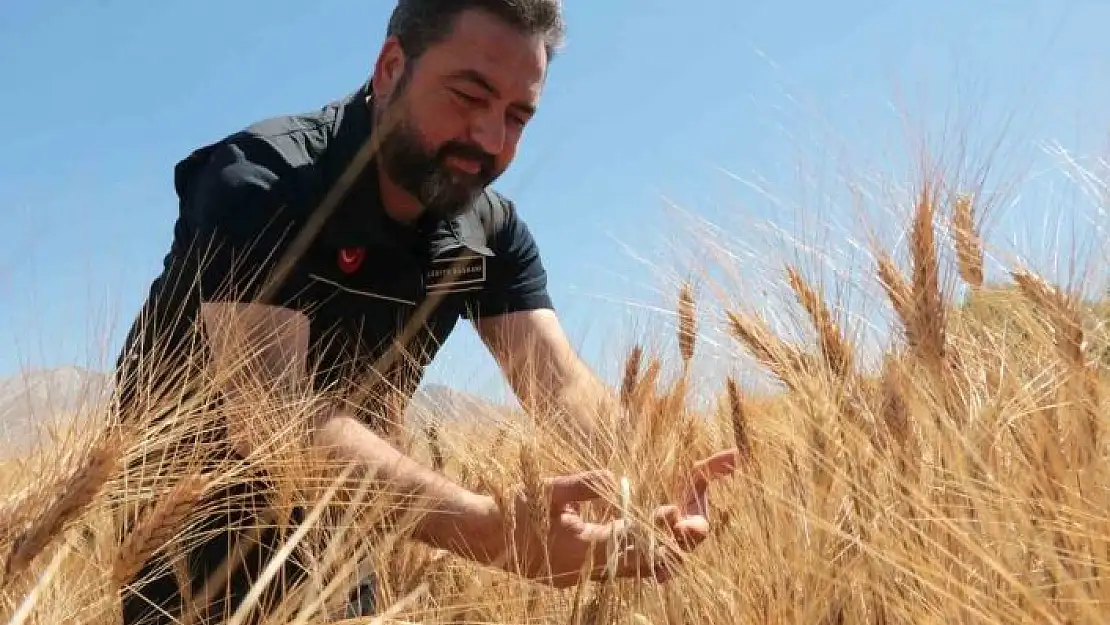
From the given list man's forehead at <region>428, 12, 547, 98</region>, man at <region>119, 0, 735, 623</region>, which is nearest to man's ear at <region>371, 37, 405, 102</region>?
man at <region>119, 0, 735, 623</region>

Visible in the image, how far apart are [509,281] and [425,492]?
107 centimetres

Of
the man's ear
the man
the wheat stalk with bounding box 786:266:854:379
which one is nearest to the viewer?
the wheat stalk with bounding box 786:266:854:379

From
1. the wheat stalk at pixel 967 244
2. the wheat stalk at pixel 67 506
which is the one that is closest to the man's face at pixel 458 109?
the wheat stalk at pixel 967 244

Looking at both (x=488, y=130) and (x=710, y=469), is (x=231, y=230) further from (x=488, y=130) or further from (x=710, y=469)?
(x=710, y=469)

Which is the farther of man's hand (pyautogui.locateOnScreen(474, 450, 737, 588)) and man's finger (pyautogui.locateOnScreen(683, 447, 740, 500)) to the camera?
man's finger (pyautogui.locateOnScreen(683, 447, 740, 500))

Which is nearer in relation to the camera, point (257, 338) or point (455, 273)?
point (257, 338)

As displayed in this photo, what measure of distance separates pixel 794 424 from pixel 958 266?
0.33 m

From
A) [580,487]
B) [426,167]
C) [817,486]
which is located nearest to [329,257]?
[426,167]

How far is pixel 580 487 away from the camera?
3.65ft

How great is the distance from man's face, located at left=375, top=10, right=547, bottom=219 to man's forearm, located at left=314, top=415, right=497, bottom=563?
0.73m

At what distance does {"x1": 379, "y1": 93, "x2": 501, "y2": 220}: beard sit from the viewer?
1918 millimetres

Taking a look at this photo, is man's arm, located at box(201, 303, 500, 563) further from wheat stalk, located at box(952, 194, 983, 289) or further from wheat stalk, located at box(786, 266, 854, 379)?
wheat stalk, located at box(952, 194, 983, 289)

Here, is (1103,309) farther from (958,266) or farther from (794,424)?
(794,424)

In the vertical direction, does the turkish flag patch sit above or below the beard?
below
